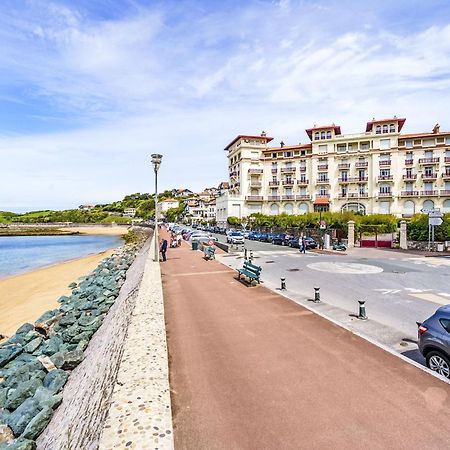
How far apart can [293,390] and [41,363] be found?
24.4ft

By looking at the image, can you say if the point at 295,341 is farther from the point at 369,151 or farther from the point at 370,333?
the point at 369,151

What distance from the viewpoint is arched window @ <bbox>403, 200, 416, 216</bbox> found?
54475 millimetres

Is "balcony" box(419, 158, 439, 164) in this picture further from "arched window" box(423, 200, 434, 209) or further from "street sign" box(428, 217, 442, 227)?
"street sign" box(428, 217, 442, 227)

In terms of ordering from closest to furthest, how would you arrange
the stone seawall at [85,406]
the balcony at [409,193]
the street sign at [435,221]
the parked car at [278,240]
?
the stone seawall at [85,406]
the street sign at [435,221]
the parked car at [278,240]
the balcony at [409,193]

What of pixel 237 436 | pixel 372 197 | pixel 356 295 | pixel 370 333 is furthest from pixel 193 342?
pixel 372 197

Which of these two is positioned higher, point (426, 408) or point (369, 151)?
point (369, 151)

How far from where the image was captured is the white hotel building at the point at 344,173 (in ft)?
174

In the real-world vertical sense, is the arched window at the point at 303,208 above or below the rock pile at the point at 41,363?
above

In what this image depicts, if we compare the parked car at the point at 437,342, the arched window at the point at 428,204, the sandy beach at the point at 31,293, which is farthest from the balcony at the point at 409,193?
the parked car at the point at 437,342

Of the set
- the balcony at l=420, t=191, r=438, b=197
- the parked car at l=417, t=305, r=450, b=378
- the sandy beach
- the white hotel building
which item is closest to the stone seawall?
the parked car at l=417, t=305, r=450, b=378

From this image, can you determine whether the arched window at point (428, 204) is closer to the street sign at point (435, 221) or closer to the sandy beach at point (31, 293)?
the street sign at point (435, 221)

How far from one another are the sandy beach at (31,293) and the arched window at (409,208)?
51588mm

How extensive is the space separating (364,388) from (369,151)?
57701 mm

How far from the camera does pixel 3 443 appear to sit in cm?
580
